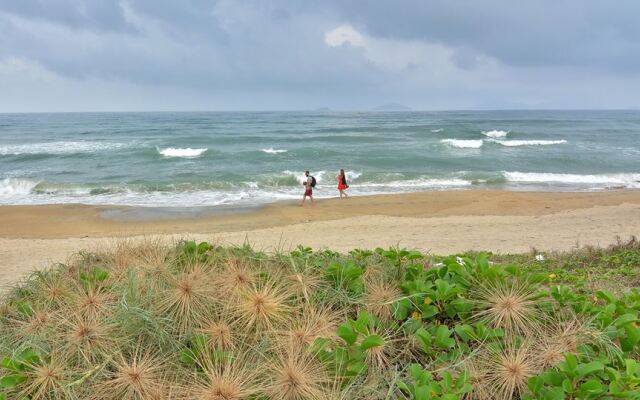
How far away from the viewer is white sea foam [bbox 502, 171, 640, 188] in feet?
72.7

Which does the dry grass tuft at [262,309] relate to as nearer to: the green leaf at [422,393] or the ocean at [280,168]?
the green leaf at [422,393]

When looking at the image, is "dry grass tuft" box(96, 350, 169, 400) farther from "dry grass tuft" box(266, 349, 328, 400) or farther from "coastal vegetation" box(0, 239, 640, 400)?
"dry grass tuft" box(266, 349, 328, 400)

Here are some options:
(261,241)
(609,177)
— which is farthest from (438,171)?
(261,241)

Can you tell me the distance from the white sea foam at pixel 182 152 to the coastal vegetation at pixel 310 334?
102ft

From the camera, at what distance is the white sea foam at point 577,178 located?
72.7 feet

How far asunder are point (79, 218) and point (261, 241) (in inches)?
317

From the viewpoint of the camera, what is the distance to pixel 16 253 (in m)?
10.9

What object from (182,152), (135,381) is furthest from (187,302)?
(182,152)

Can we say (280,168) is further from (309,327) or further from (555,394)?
(555,394)

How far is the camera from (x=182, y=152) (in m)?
34.6

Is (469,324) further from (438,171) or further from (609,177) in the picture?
(609,177)

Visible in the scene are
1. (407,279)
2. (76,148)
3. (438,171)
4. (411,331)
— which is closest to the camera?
(411,331)

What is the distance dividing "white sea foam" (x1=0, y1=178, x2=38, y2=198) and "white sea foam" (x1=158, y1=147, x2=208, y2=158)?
38.7 ft

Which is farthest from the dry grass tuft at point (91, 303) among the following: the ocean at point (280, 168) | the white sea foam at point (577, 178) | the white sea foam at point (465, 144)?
the white sea foam at point (465, 144)
